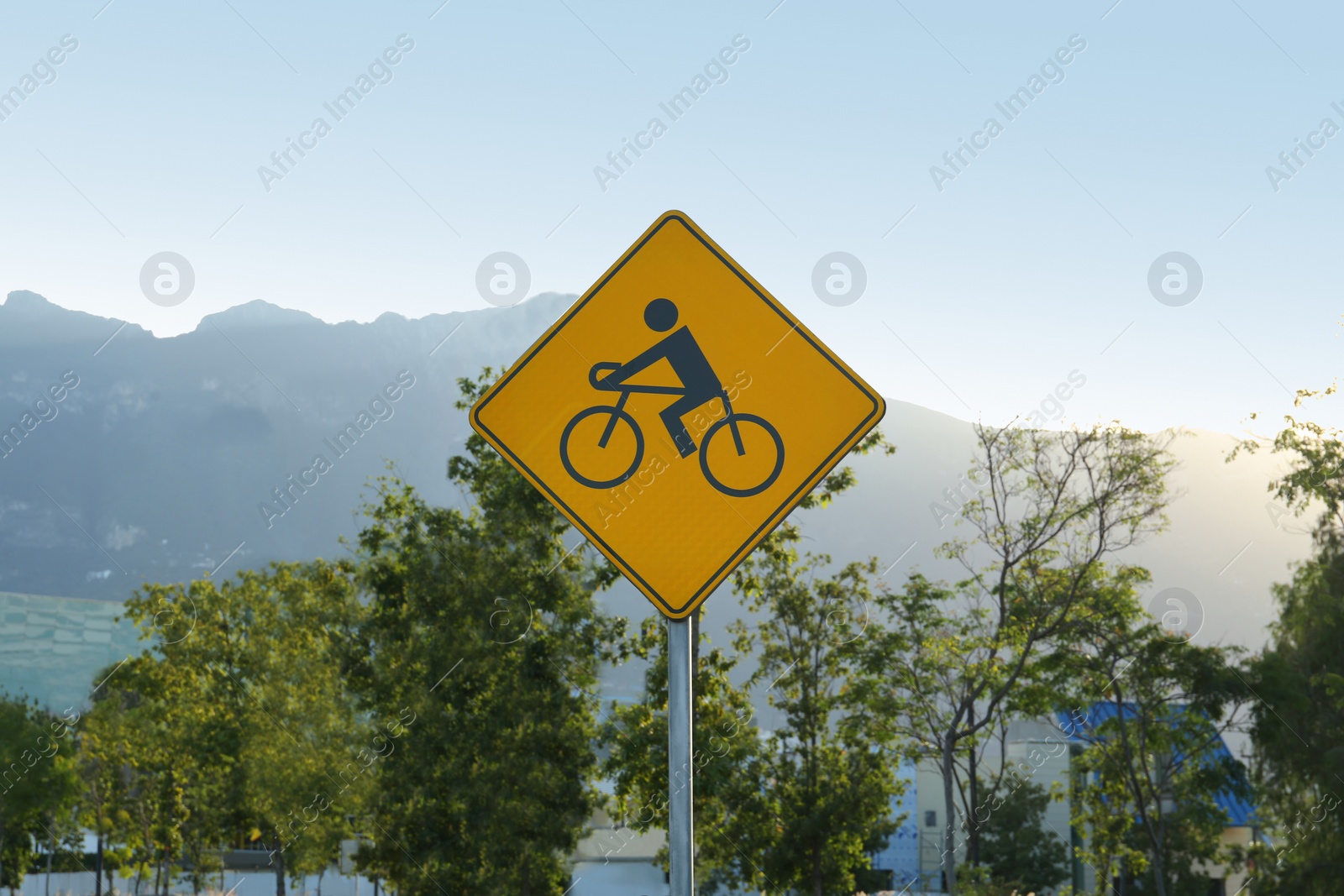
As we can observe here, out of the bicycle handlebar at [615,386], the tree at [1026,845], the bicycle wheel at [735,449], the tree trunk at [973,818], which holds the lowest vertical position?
the tree at [1026,845]

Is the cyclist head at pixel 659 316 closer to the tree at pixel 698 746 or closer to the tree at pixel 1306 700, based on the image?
the tree at pixel 698 746

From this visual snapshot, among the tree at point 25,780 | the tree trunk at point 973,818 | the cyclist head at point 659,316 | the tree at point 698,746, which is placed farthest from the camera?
the tree at point 25,780

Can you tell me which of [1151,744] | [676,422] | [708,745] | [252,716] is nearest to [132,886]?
[252,716]

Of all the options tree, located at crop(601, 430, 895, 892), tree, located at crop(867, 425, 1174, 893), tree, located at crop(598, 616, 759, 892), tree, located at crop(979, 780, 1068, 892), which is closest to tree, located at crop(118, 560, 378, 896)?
tree, located at crop(598, 616, 759, 892)

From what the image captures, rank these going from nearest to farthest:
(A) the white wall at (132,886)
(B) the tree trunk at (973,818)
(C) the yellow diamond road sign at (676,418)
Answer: (C) the yellow diamond road sign at (676,418) → (B) the tree trunk at (973,818) → (A) the white wall at (132,886)

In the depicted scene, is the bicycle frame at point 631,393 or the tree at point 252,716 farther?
the tree at point 252,716

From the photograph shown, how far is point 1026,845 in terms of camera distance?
40.4m

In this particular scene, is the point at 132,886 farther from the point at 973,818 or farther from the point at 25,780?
the point at 973,818

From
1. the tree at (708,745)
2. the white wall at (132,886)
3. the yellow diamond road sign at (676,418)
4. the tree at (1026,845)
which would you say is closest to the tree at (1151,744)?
the tree at (708,745)

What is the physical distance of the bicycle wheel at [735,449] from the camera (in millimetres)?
2660

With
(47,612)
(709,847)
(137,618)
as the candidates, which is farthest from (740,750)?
(47,612)

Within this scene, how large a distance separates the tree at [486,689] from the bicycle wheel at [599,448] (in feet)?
44.8

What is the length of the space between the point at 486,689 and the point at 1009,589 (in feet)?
29.7

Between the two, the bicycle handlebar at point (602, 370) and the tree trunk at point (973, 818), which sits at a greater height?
the bicycle handlebar at point (602, 370)
